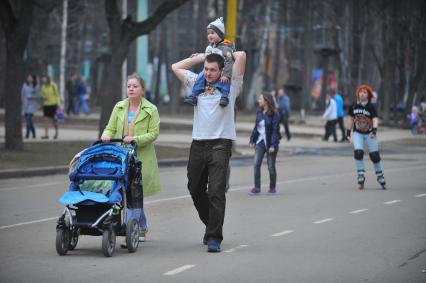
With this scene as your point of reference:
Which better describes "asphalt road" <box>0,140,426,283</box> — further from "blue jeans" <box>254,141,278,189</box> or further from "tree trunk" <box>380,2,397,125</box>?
"tree trunk" <box>380,2,397,125</box>

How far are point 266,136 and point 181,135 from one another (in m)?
19.7

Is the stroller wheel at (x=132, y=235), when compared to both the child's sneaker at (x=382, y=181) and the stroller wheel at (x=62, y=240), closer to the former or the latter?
the stroller wheel at (x=62, y=240)

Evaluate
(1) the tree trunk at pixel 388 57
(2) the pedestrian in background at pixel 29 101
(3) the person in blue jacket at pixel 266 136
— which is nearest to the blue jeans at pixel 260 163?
(3) the person in blue jacket at pixel 266 136

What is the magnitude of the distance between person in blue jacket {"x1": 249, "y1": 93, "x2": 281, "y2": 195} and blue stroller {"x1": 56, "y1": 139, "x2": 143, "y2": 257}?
23.6ft

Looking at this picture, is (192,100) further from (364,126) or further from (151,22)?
(151,22)

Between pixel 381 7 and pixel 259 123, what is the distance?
113 ft

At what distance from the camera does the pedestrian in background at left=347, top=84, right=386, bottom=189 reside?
18734 mm

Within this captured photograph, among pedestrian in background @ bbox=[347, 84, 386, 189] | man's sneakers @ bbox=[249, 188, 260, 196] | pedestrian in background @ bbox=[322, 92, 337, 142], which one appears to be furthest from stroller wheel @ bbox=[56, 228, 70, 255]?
pedestrian in background @ bbox=[322, 92, 337, 142]

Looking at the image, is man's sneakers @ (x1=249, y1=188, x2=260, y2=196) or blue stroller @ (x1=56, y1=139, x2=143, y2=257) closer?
blue stroller @ (x1=56, y1=139, x2=143, y2=257)

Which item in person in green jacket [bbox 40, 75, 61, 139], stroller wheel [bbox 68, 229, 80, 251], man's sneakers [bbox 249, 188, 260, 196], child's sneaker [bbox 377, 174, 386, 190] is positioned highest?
person in green jacket [bbox 40, 75, 61, 139]

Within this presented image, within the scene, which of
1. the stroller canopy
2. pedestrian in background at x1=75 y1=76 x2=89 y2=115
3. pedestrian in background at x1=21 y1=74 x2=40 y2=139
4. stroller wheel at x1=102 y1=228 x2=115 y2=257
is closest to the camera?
stroller wheel at x1=102 y1=228 x2=115 y2=257

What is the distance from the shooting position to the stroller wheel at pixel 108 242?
10.3m

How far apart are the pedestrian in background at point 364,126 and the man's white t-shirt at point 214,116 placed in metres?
7.98

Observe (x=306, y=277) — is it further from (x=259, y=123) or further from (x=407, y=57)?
(x=407, y=57)
